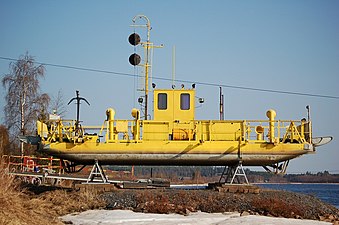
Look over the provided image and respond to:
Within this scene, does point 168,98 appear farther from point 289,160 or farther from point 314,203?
point 314,203

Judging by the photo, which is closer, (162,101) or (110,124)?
(110,124)

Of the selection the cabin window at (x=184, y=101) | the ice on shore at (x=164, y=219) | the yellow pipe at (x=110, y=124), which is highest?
the cabin window at (x=184, y=101)

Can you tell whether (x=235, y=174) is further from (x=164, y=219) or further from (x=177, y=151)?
(x=164, y=219)

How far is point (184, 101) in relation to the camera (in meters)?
24.4

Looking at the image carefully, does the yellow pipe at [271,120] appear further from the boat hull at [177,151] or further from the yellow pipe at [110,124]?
the yellow pipe at [110,124]

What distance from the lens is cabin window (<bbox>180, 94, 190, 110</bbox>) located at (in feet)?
80.0

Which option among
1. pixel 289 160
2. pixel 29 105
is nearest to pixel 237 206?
pixel 289 160

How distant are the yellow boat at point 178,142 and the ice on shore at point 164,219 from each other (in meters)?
4.52

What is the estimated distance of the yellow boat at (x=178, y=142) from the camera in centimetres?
2297

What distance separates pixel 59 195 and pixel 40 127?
154 inches

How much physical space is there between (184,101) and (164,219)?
26.1 ft

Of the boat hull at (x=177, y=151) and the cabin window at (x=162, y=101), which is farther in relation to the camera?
the cabin window at (x=162, y=101)

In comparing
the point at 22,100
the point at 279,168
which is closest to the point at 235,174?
the point at 279,168

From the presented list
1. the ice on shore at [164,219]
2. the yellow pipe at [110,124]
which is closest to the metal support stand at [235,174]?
the ice on shore at [164,219]
